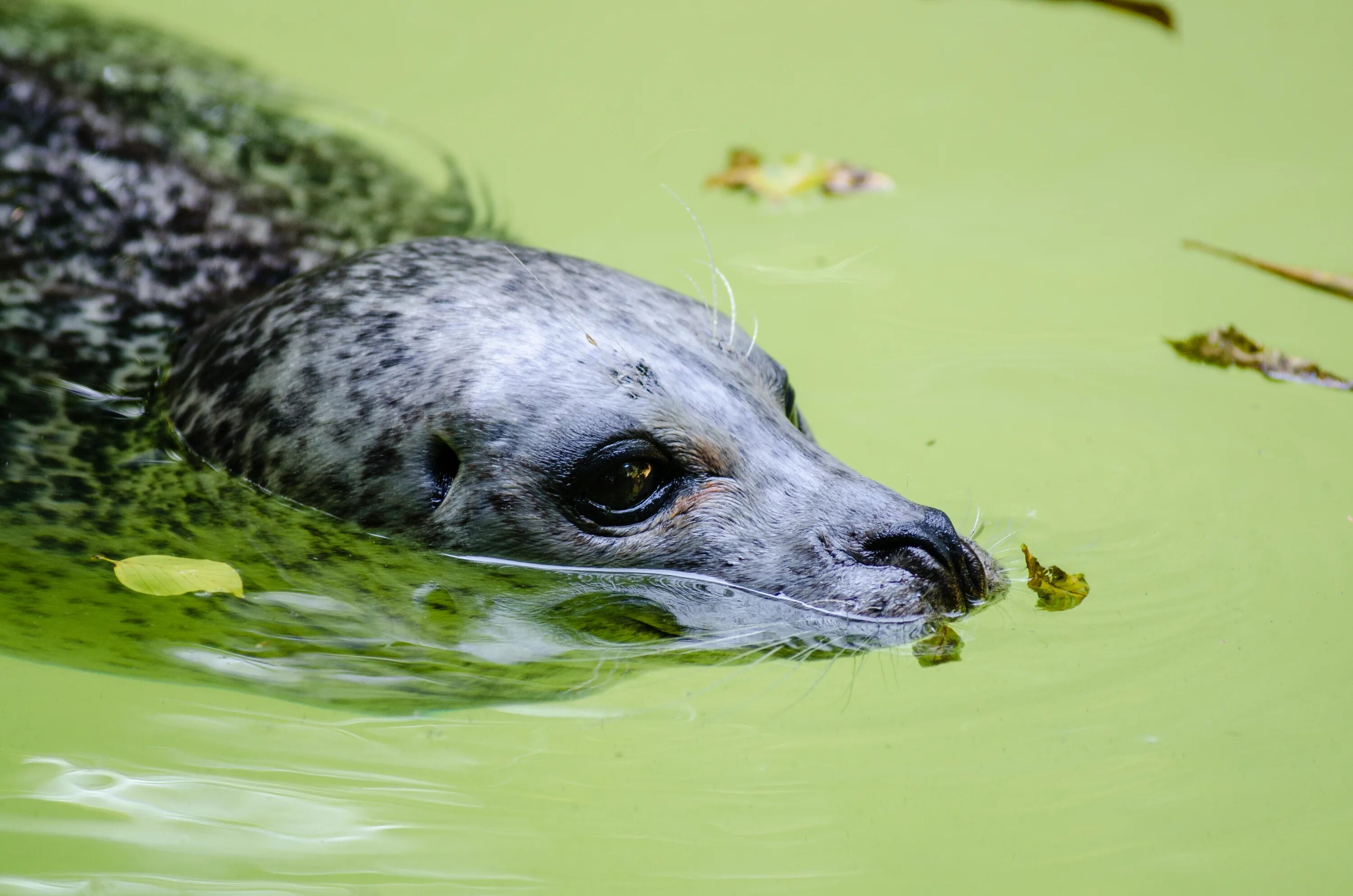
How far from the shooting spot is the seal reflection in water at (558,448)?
2744mm

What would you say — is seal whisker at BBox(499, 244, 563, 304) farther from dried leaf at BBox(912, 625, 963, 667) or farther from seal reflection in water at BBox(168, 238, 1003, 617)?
dried leaf at BBox(912, 625, 963, 667)

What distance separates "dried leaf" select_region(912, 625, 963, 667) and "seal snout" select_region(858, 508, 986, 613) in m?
0.05

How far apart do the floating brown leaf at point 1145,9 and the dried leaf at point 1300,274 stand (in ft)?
6.05

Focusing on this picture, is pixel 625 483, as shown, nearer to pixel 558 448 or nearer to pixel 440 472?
pixel 558 448

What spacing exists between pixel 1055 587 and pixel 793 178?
2.49 metres

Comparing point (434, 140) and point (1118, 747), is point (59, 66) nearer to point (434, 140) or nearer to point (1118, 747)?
point (434, 140)

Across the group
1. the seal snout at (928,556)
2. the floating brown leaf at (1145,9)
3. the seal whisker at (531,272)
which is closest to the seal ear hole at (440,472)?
the seal whisker at (531,272)

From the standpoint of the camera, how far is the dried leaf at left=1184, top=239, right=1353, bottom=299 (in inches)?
174

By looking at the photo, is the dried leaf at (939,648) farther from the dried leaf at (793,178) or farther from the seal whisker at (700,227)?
the dried leaf at (793,178)

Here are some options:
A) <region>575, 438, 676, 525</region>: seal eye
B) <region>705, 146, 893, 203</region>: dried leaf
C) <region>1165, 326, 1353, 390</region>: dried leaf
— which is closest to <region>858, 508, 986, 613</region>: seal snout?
<region>575, 438, 676, 525</region>: seal eye

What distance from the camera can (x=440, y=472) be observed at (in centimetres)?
287

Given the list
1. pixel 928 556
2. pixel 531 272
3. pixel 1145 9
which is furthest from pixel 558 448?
pixel 1145 9

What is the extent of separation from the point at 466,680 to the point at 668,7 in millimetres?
4125

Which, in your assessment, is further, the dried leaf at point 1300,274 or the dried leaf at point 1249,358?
the dried leaf at point 1300,274
